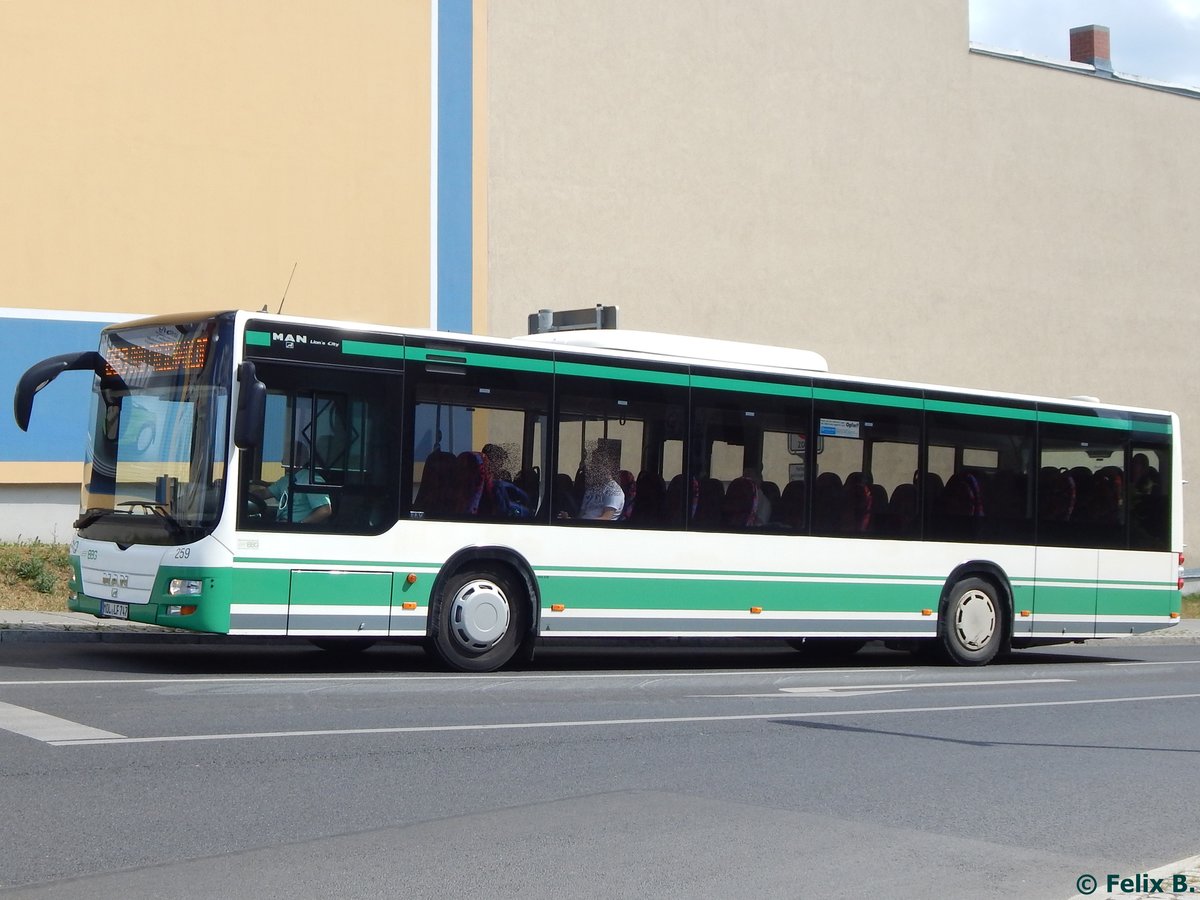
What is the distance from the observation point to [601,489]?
13.6m

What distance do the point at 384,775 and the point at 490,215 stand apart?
675 inches

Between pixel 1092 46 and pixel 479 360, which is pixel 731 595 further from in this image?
pixel 1092 46

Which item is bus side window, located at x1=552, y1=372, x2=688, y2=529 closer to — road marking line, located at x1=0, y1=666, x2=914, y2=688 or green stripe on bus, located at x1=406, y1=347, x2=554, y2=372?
green stripe on bus, located at x1=406, y1=347, x2=554, y2=372

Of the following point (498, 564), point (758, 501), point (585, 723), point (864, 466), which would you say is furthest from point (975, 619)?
point (585, 723)

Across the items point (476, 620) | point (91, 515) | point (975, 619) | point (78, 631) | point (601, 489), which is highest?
point (601, 489)

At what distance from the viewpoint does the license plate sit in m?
11.8

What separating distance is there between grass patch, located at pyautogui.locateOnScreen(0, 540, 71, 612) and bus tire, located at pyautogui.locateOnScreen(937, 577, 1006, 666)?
31.8 feet

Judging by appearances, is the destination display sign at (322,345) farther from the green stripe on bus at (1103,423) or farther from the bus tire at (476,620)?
the green stripe on bus at (1103,423)

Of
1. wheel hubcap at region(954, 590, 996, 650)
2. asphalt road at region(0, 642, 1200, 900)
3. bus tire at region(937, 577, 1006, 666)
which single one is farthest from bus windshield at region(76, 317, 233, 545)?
wheel hubcap at region(954, 590, 996, 650)

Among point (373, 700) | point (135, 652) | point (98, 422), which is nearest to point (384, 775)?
point (373, 700)

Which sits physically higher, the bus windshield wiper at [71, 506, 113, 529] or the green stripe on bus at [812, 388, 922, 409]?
the green stripe on bus at [812, 388, 922, 409]

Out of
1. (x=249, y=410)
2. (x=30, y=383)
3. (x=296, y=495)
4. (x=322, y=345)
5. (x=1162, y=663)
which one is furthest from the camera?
(x=1162, y=663)

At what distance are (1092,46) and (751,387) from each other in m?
25.0

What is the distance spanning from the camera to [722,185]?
2716cm
